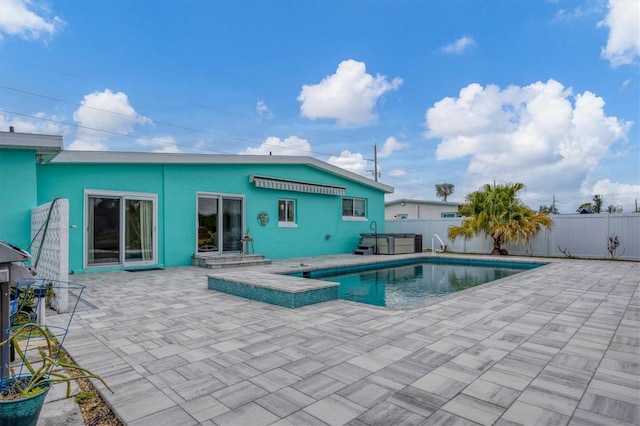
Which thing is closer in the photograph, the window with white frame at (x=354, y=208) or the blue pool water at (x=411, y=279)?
the blue pool water at (x=411, y=279)

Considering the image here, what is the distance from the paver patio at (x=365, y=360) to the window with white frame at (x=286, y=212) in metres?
8.71

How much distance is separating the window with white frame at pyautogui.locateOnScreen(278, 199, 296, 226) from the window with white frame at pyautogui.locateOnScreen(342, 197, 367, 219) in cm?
338

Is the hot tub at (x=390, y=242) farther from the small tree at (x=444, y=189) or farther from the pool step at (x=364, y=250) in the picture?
the small tree at (x=444, y=189)

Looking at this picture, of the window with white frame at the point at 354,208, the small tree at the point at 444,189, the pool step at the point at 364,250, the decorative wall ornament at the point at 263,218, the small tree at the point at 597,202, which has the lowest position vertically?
the pool step at the point at 364,250

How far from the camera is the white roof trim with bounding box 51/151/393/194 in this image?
10242mm

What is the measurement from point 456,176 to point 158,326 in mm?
42974

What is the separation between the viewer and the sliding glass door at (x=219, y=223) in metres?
13.3

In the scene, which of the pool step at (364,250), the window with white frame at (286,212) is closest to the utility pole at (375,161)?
the pool step at (364,250)

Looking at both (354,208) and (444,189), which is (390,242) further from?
(444,189)

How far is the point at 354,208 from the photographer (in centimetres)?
1944

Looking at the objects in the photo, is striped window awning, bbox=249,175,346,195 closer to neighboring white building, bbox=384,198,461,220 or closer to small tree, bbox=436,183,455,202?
neighboring white building, bbox=384,198,461,220

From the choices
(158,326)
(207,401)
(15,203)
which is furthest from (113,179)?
(207,401)

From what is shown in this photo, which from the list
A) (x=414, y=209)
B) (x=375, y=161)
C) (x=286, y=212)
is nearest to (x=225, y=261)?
(x=286, y=212)

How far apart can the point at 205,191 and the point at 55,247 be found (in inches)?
270
